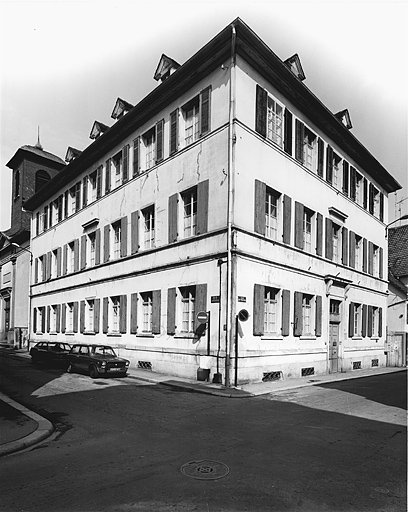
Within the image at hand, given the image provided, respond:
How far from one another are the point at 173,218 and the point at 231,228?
3.79 meters

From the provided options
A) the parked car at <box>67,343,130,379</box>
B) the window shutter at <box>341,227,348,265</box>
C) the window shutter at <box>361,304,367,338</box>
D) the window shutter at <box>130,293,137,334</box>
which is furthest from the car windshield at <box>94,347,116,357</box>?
the window shutter at <box>361,304,367,338</box>

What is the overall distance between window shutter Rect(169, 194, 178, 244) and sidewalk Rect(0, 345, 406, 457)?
225 inches

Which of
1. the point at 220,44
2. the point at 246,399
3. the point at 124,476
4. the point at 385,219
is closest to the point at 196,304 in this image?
the point at 246,399

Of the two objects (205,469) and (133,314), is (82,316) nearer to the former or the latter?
(133,314)

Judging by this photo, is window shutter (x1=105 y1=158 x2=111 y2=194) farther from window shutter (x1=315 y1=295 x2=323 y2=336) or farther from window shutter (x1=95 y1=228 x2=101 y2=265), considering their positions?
window shutter (x1=315 y1=295 x2=323 y2=336)

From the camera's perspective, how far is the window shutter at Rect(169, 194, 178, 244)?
18844 millimetres

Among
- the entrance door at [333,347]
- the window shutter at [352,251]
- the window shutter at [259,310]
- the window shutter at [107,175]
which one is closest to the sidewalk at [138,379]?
the entrance door at [333,347]

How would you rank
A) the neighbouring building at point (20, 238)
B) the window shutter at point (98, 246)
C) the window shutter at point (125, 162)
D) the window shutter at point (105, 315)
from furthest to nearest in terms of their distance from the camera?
the neighbouring building at point (20, 238)
the window shutter at point (98, 246)
the window shutter at point (105, 315)
the window shutter at point (125, 162)

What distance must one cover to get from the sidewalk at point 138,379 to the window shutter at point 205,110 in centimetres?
969

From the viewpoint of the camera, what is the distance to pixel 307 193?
2069 centimetres

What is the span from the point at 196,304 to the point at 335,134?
40.5 feet

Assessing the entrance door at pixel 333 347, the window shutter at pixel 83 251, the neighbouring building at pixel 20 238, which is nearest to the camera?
the entrance door at pixel 333 347

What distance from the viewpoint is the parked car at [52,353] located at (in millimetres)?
20969

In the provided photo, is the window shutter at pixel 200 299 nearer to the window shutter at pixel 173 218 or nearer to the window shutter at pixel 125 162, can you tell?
the window shutter at pixel 173 218
